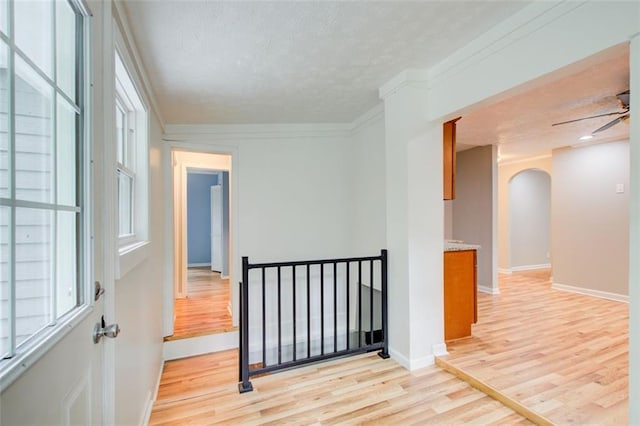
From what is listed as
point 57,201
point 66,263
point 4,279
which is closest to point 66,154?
point 57,201

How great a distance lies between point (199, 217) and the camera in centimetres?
770

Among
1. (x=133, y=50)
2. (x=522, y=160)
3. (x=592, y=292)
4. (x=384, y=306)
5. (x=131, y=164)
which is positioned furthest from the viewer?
(x=522, y=160)

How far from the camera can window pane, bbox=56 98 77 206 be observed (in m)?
0.92

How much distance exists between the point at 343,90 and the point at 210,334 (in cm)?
294

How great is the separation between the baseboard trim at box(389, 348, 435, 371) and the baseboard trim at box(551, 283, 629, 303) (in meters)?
3.58

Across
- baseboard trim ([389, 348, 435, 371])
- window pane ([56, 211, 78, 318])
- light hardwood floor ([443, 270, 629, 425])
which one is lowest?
baseboard trim ([389, 348, 435, 371])

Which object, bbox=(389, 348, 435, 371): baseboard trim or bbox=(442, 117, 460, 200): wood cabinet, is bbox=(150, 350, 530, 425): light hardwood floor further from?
bbox=(442, 117, 460, 200): wood cabinet

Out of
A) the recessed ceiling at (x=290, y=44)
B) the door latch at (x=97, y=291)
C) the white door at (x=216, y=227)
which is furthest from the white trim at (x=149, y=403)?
the white door at (x=216, y=227)

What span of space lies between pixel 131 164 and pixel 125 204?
328mm

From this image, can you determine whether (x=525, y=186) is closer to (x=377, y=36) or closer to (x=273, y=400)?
(x=377, y=36)

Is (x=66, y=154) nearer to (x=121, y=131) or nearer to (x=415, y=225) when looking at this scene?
(x=121, y=131)

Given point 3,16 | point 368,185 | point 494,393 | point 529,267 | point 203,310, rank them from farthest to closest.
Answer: point 529,267
point 203,310
point 368,185
point 494,393
point 3,16

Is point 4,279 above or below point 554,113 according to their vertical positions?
below

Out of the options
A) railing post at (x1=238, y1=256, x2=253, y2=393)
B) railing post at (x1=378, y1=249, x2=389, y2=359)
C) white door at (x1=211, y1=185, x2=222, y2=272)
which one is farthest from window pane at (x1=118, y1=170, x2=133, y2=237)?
white door at (x1=211, y1=185, x2=222, y2=272)
